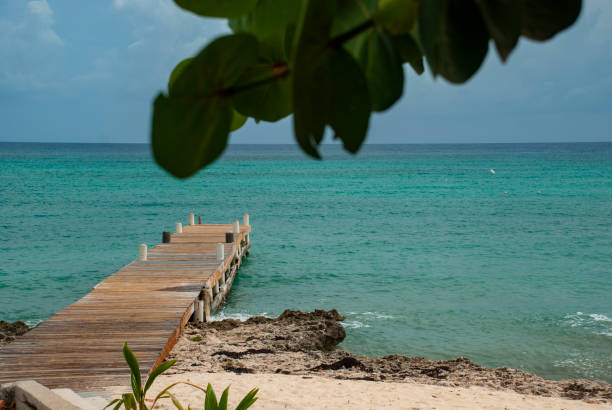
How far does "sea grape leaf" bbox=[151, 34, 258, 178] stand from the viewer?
286 millimetres

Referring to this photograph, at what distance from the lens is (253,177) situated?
63.5m

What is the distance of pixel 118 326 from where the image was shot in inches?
358

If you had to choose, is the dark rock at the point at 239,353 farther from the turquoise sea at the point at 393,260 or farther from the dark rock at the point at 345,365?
the turquoise sea at the point at 393,260

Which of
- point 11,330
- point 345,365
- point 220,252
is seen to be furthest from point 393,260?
point 11,330

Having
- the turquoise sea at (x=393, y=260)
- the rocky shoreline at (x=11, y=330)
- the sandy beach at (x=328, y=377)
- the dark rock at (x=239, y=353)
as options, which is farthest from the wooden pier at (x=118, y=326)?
the rocky shoreline at (x=11, y=330)

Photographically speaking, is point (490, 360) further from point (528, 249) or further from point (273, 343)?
point (528, 249)

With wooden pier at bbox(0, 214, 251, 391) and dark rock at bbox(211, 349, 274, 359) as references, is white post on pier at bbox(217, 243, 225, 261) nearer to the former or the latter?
wooden pier at bbox(0, 214, 251, 391)

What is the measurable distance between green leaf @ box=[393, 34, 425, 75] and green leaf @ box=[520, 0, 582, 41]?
67 mm

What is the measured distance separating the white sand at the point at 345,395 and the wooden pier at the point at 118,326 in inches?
29.8

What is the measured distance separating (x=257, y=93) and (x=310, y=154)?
103mm

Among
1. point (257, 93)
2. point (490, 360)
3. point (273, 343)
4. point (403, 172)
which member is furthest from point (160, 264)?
point (403, 172)

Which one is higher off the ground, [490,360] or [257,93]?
[257,93]

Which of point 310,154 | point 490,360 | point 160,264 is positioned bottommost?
point 490,360

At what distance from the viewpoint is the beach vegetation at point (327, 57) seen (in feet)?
0.84
